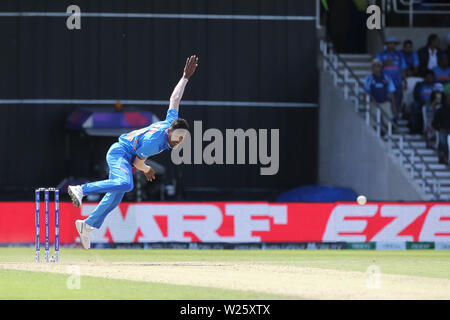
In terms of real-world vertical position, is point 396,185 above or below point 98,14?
below

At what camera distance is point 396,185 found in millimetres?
24844

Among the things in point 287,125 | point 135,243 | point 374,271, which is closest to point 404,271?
point 374,271

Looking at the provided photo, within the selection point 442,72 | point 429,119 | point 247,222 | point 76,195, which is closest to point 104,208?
point 76,195

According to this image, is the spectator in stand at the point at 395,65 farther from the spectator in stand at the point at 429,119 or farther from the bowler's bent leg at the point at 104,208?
the bowler's bent leg at the point at 104,208

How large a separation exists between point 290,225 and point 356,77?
5631 millimetres

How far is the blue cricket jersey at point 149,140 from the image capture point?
13883mm

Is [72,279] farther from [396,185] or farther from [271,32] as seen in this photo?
[271,32]

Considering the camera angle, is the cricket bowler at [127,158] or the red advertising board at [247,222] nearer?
the cricket bowler at [127,158]

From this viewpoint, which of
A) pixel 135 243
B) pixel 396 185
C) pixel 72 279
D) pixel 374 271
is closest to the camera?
pixel 72 279

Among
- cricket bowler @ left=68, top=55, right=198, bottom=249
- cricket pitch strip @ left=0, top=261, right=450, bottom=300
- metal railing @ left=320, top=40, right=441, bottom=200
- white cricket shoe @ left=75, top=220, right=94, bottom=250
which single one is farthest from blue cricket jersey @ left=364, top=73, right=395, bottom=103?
white cricket shoe @ left=75, top=220, right=94, bottom=250

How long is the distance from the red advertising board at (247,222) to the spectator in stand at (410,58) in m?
5.89

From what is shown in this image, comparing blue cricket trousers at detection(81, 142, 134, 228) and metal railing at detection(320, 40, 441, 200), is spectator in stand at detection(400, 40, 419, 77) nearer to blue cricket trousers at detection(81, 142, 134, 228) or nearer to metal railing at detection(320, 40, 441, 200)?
metal railing at detection(320, 40, 441, 200)

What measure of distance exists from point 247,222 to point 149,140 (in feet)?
24.7

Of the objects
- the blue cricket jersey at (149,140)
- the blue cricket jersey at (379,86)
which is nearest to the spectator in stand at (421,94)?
the blue cricket jersey at (379,86)
